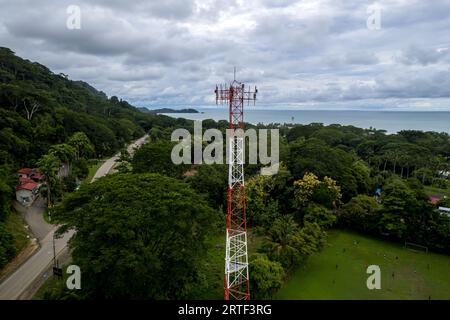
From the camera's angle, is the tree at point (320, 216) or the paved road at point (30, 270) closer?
the paved road at point (30, 270)

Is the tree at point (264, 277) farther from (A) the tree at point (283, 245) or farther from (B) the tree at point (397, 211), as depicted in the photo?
(B) the tree at point (397, 211)

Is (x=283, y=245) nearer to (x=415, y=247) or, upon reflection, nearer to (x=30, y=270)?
(x=415, y=247)

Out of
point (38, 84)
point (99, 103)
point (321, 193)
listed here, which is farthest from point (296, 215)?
point (99, 103)

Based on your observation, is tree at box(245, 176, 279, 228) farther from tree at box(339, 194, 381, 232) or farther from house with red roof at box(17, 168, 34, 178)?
house with red roof at box(17, 168, 34, 178)

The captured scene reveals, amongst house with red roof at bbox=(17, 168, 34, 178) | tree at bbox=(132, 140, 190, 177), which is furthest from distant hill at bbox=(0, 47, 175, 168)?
tree at bbox=(132, 140, 190, 177)

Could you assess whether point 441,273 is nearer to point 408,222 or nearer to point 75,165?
point 408,222

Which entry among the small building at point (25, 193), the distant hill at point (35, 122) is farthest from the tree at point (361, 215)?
the distant hill at point (35, 122)

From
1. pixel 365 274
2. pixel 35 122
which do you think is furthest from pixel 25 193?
pixel 365 274
